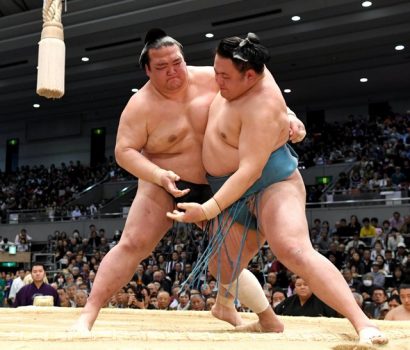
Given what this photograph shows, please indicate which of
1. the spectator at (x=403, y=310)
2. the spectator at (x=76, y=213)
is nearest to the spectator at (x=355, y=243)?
the spectator at (x=403, y=310)

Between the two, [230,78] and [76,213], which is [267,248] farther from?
[230,78]

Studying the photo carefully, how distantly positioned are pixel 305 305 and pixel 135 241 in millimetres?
1665

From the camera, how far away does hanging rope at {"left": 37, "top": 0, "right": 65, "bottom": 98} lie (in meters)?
1.75

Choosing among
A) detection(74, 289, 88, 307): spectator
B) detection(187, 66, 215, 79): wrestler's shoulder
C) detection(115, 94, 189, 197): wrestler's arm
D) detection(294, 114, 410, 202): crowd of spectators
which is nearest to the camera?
detection(115, 94, 189, 197): wrestler's arm

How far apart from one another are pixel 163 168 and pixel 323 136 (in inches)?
371

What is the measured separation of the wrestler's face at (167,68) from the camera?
169cm

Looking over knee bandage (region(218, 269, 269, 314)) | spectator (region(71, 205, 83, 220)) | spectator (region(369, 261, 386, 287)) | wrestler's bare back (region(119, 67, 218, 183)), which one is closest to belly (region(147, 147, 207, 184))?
wrestler's bare back (region(119, 67, 218, 183))

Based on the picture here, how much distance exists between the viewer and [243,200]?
5.35 feet

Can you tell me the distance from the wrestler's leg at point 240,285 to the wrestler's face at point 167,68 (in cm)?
44

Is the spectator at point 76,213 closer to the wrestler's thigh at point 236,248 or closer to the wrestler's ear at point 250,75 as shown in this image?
the wrestler's thigh at point 236,248

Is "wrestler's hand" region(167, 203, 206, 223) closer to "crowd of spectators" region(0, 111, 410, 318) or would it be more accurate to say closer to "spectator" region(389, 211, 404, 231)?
"crowd of spectators" region(0, 111, 410, 318)

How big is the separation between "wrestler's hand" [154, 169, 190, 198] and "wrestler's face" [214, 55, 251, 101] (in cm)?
27

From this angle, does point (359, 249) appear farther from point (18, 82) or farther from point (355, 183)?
point (18, 82)

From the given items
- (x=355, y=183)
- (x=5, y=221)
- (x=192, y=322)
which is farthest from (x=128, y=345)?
(x=5, y=221)
